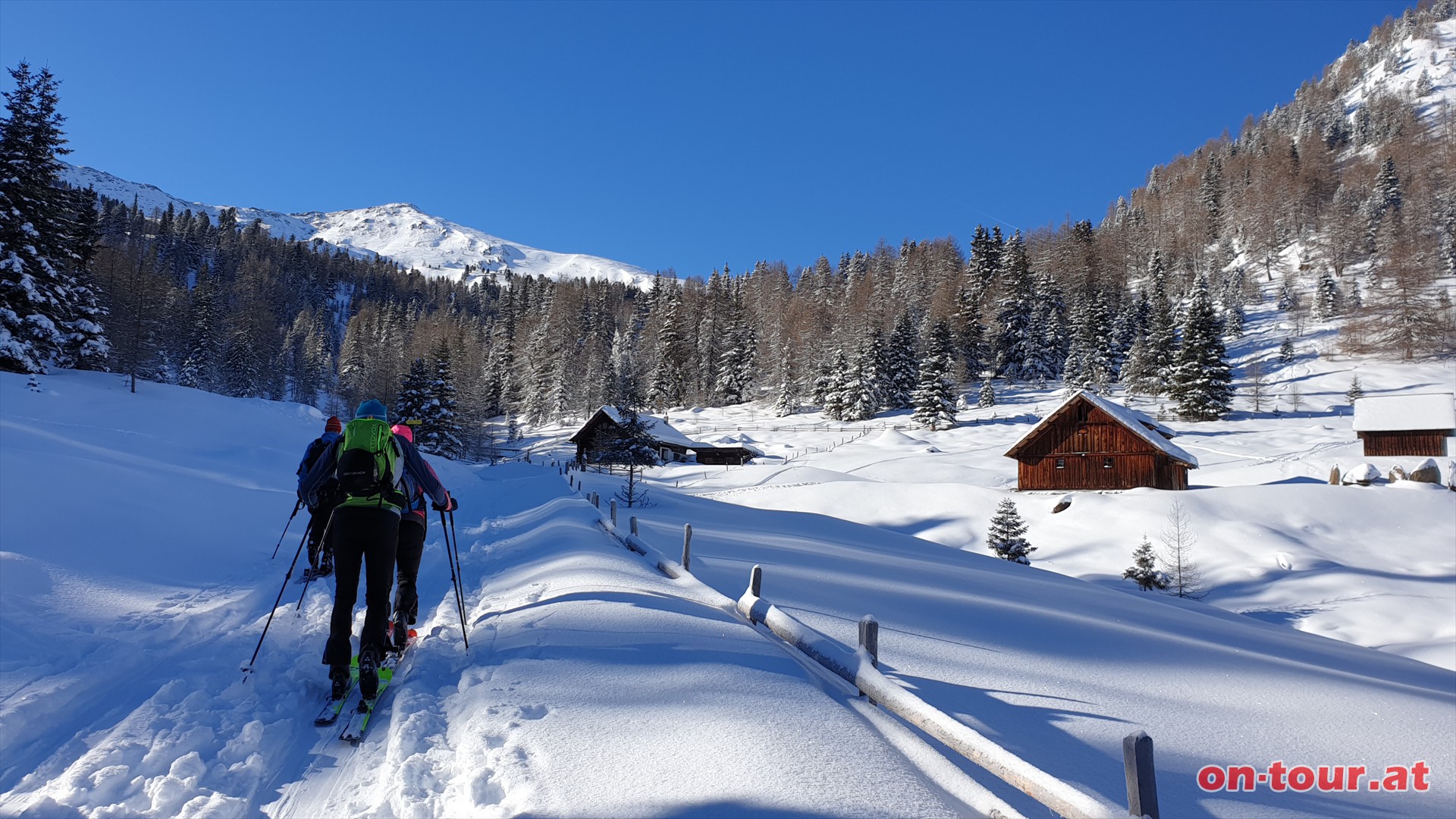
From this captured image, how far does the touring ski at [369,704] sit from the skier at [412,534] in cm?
13

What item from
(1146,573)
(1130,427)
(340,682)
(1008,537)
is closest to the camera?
(340,682)

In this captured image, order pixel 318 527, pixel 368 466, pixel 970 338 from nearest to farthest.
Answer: pixel 368 466 → pixel 318 527 → pixel 970 338

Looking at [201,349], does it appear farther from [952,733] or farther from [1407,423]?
[1407,423]

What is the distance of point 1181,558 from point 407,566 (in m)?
27.4

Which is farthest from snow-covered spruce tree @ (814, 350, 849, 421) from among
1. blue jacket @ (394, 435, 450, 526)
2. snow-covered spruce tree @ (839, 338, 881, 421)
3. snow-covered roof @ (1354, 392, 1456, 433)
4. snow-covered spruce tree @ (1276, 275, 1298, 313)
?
blue jacket @ (394, 435, 450, 526)

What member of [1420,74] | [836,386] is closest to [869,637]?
[836,386]

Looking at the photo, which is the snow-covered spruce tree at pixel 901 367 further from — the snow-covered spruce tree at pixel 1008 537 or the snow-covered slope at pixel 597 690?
the snow-covered slope at pixel 597 690

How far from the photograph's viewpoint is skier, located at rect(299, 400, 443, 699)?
461 centimetres

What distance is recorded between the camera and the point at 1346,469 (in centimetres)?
3900

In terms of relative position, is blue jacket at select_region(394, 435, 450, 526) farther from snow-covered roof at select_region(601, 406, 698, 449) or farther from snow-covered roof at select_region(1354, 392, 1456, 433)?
snow-covered roof at select_region(1354, 392, 1456, 433)

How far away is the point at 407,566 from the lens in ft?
19.1

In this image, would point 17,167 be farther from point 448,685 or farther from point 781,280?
point 781,280

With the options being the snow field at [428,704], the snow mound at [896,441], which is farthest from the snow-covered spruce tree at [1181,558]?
the snow mound at [896,441]

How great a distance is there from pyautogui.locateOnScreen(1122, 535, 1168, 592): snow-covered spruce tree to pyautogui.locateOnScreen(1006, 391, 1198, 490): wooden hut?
13.3m
